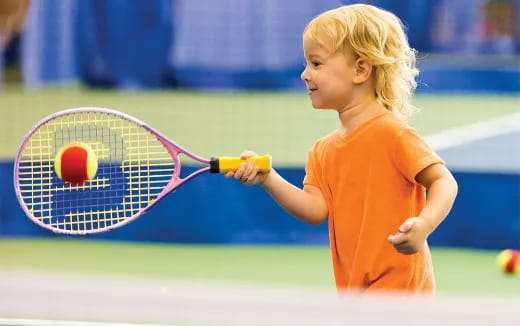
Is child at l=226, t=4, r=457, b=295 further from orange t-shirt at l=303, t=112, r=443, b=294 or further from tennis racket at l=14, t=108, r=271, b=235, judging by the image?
tennis racket at l=14, t=108, r=271, b=235

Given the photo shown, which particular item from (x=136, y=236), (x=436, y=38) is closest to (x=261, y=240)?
(x=136, y=236)

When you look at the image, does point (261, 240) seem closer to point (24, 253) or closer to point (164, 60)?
point (24, 253)

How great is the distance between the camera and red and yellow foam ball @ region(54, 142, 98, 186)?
2.53 m

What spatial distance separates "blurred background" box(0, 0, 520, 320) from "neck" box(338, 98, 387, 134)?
87 centimetres

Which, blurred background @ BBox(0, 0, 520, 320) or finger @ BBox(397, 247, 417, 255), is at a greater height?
finger @ BBox(397, 247, 417, 255)

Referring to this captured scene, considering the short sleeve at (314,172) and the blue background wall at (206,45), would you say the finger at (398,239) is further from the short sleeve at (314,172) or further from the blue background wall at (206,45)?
the blue background wall at (206,45)

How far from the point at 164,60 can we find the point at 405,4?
1.82 m

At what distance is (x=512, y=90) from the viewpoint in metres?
7.81

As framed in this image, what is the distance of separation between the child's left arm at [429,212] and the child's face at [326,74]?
25cm

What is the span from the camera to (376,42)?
2.38 metres

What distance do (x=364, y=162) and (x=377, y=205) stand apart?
0.09 metres

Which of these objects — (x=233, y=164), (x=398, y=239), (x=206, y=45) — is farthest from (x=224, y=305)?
(x=206, y=45)

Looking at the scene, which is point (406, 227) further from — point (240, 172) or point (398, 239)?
point (240, 172)

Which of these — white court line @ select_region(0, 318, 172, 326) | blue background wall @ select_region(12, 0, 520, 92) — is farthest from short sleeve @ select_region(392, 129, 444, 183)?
blue background wall @ select_region(12, 0, 520, 92)
